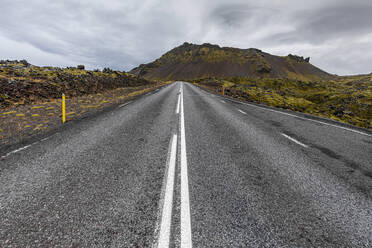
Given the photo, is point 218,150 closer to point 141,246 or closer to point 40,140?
point 141,246

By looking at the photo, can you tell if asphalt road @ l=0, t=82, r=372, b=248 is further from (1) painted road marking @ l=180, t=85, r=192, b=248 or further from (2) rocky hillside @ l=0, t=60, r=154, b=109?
(2) rocky hillside @ l=0, t=60, r=154, b=109

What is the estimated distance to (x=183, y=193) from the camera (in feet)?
9.43

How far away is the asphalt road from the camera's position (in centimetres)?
207

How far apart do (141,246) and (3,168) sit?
369cm

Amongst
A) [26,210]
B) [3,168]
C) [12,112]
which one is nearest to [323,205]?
[26,210]

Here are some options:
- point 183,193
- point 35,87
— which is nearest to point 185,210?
point 183,193

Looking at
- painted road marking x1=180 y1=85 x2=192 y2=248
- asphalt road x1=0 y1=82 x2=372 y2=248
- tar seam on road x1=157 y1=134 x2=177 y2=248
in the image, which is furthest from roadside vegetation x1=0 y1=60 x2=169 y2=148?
painted road marking x1=180 y1=85 x2=192 y2=248

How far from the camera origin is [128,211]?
7.93 feet

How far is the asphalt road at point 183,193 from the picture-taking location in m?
2.07

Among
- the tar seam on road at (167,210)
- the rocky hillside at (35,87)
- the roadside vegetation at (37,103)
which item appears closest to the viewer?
the tar seam on road at (167,210)

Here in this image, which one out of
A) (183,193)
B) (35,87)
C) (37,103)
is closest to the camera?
(183,193)

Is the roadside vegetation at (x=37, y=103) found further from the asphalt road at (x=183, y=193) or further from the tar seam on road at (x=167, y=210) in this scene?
the tar seam on road at (x=167, y=210)

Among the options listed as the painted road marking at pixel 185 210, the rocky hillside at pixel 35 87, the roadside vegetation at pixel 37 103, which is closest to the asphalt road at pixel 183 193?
the painted road marking at pixel 185 210

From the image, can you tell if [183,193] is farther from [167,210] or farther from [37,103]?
[37,103]
